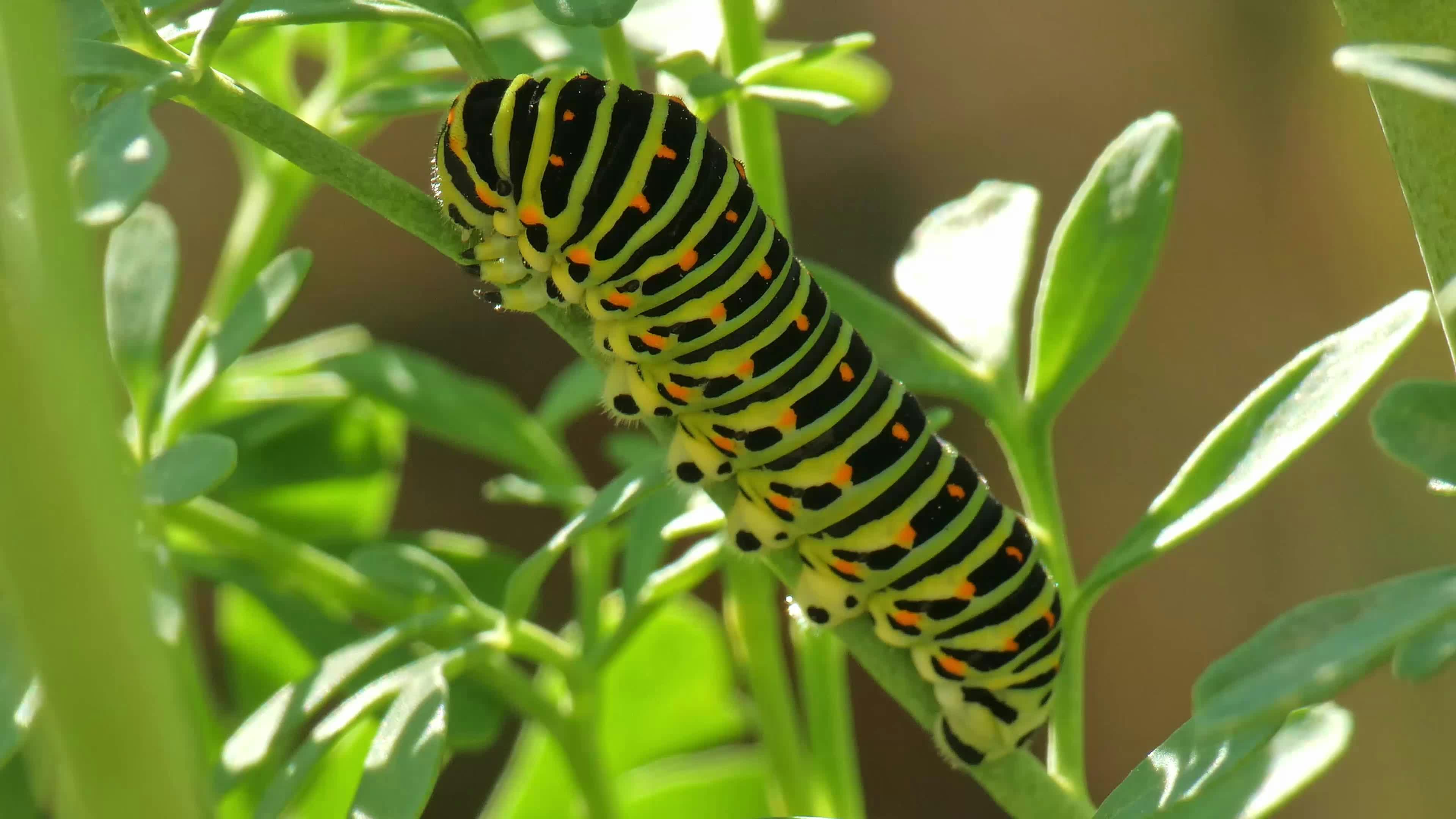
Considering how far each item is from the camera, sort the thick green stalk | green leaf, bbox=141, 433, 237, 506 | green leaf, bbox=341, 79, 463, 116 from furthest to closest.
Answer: green leaf, bbox=341, 79, 463, 116 → green leaf, bbox=141, 433, 237, 506 → the thick green stalk

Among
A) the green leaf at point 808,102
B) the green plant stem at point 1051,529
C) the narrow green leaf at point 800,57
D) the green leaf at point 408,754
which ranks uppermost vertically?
the narrow green leaf at point 800,57

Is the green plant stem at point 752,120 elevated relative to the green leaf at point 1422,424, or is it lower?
elevated

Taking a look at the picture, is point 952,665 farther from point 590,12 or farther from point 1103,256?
point 590,12

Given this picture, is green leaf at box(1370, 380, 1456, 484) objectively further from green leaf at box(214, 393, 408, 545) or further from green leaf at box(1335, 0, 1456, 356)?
green leaf at box(214, 393, 408, 545)

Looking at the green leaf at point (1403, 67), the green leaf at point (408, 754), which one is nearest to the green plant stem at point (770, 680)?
the green leaf at point (408, 754)

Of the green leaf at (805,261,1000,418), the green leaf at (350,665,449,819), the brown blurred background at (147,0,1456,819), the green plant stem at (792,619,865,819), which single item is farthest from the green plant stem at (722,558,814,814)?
the brown blurred background at (147,0,1456,819)

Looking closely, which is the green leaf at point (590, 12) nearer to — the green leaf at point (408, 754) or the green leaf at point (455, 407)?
the green leaf at point (408, 754)
